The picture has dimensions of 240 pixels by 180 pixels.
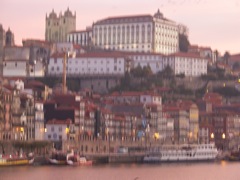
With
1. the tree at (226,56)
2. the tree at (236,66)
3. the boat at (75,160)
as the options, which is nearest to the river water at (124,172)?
the boat at (75,160)

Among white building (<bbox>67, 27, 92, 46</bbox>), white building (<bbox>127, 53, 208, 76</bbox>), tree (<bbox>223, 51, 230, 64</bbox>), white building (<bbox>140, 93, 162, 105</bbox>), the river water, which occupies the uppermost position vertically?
white building (<bbox>67, 27, 92, 46</bbox>)

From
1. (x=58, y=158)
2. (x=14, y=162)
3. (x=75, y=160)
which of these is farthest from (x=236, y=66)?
(x=14, y=162)

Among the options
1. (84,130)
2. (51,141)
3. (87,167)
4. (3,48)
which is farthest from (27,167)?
(3,48)

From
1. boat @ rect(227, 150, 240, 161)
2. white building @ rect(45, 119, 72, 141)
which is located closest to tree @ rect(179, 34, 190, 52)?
boat @ rect(227, 150, 240, 161)

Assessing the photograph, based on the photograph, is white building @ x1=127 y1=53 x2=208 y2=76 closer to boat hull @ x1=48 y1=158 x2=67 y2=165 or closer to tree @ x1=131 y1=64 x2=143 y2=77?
tree @ x1=131 y1=64 x2=143 y2=77

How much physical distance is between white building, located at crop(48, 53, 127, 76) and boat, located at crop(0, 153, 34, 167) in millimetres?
56275

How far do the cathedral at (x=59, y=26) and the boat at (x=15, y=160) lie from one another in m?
86.0

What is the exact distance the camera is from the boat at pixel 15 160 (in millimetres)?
82981

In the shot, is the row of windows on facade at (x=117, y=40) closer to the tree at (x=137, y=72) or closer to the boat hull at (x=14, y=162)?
the tree at (x=137, y=72)

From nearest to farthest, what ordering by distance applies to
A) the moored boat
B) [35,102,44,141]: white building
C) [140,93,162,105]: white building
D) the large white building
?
the moored boat → [35,102,44,141]: white building → [140,93,162,105]: white building → the large white building

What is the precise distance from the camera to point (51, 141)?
95.2 meters

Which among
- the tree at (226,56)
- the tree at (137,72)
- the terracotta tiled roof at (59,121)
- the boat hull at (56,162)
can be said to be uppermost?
the tree at (226,56)

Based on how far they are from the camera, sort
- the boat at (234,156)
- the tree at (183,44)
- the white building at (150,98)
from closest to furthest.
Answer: the boat at (234,156) → the white building at (150,98) → the tree at (183,44)

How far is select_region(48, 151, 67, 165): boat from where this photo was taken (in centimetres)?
8756
